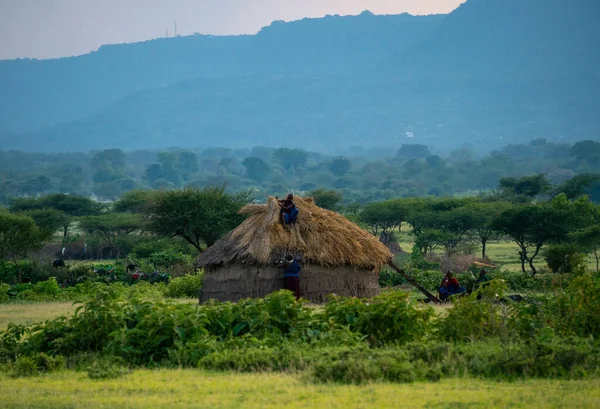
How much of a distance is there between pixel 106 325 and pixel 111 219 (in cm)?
4799

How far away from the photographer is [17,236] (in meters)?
38.5

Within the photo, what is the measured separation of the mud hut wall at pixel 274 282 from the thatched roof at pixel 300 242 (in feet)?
0.68

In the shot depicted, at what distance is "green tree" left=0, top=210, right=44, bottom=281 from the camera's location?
127 feet

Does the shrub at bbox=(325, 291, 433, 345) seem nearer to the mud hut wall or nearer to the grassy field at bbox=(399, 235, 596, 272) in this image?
the mud hut wall

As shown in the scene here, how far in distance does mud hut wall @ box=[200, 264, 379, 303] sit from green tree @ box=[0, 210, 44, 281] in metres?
16.8

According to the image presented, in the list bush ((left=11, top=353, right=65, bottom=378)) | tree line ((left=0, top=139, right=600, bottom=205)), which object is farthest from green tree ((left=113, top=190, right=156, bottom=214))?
tree line ((left=0, top=139, right=600, bottom=205))

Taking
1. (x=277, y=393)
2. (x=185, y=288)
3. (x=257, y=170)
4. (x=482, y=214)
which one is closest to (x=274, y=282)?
(x=185, y=288)

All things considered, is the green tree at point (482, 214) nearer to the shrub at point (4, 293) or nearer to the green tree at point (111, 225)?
the green tree at point (111, 225)

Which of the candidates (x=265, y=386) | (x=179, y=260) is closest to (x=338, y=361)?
(x=265, y=386)

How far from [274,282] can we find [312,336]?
9.02 metres

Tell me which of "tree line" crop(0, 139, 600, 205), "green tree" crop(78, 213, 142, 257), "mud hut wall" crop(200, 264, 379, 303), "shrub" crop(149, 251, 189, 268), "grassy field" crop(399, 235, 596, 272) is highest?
"mud hut wall" crop(200, 264, 379, 303)

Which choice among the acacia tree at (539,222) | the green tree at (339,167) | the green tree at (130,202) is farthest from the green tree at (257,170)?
the acacia tree at (539,222)

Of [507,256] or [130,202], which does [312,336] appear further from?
[130,202]

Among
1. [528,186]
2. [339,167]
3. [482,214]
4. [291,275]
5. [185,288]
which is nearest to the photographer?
[291,275]
